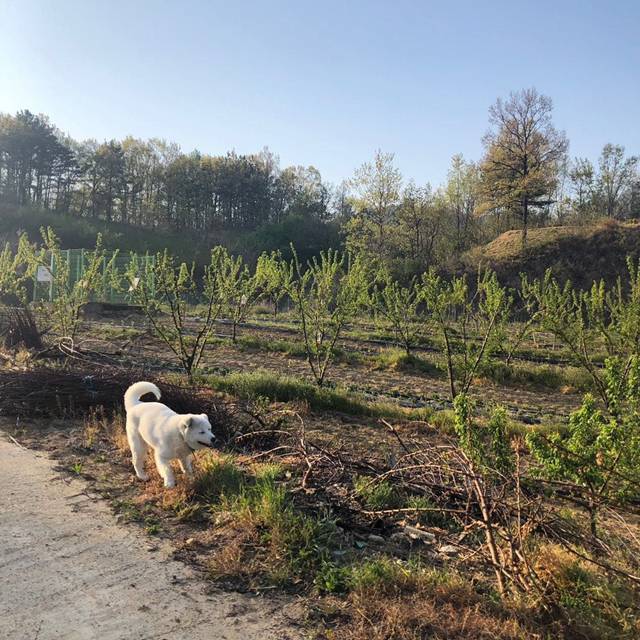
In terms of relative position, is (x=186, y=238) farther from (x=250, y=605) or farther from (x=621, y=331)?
(x=250, y=605)

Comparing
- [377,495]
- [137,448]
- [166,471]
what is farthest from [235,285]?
[377,495]

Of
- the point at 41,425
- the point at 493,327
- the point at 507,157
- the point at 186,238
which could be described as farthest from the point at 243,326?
the point at 186,238

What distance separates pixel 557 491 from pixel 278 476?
263 cm

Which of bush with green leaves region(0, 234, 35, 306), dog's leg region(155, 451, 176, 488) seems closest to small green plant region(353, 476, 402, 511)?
dog's leg region(155, 451, 176, 488)

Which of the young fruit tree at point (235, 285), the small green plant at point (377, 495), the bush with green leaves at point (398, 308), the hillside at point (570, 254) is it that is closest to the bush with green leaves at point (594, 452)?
the small green plant at point (377, 495)

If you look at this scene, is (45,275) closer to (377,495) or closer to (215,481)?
(215,481)

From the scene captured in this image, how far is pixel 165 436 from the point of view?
16.2 ft

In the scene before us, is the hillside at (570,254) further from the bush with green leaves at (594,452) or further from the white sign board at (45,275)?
the bush with green leaves at (594,452)

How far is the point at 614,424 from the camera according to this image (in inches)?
143

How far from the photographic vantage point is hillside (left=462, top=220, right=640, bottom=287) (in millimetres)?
38250

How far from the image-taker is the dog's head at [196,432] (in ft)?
15.5

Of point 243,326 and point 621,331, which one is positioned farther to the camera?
point 243,326

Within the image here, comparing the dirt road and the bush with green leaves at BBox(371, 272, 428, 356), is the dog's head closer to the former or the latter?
the dirt road

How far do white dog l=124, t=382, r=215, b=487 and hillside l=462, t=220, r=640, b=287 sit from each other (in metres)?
36.1
